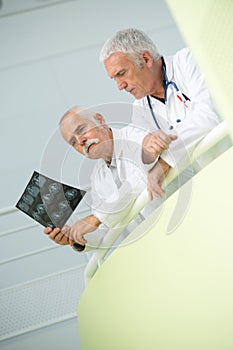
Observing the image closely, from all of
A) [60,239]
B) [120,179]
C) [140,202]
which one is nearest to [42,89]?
[120,179]

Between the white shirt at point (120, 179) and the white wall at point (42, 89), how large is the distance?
3.68ft

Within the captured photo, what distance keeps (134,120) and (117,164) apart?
0.58 feet

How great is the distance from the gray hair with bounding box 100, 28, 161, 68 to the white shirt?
26 cm

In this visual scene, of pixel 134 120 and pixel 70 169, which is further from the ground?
pixel 134 120

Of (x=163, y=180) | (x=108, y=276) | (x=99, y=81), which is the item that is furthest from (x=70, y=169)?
(x=163, y=180)

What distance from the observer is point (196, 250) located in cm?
117

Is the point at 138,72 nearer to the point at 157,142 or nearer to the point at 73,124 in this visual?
the point at 73,124

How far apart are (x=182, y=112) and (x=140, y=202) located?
380 millimetres

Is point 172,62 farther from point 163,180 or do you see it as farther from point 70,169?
point 70,169

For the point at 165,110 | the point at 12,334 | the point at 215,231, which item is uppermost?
the point at 165,110

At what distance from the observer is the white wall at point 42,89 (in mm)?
2875

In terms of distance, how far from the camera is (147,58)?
1722 millimetres

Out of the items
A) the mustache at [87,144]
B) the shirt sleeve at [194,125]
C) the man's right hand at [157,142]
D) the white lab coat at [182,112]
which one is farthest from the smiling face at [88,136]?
the man's right hand at [157,142]

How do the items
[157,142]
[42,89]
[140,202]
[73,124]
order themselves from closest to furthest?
[157,142] → [140,202] → [73,124] → [42,89]
